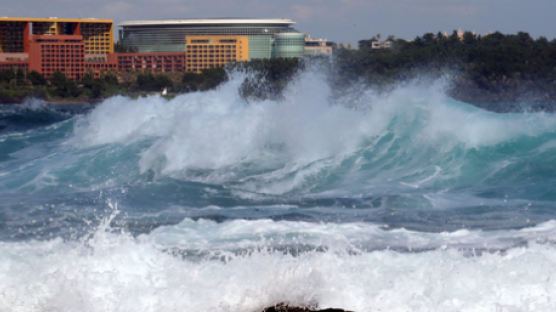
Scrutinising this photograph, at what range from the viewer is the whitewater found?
6719 mm

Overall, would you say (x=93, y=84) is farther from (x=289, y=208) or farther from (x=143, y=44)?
(x=289, y=208)

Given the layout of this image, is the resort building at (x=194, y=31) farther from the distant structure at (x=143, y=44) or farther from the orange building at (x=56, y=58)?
the orange building at (x=56, y=58)

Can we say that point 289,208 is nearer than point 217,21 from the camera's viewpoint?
Yes

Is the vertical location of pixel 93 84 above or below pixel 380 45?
below

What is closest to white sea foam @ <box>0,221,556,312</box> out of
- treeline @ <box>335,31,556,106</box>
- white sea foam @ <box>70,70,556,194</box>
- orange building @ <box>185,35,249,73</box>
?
white sea foam @ <box>70,70,556,194</box>

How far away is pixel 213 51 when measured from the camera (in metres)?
132

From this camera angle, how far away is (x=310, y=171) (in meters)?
15.6

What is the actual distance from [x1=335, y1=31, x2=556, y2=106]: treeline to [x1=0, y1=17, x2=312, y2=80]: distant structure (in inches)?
1419

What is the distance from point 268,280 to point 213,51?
127131 mm

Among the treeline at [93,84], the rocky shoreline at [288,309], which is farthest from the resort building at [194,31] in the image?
the rocky shoreline at [288,309]

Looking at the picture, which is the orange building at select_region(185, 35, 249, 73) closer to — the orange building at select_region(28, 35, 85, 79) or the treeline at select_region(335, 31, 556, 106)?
the orange building at select_region(28, 35, 85, 79)

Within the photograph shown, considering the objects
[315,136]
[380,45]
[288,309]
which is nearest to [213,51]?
[380,45]

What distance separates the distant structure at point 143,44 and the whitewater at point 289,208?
100 metres

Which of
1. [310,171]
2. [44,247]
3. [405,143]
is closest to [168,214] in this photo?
[44,247]
